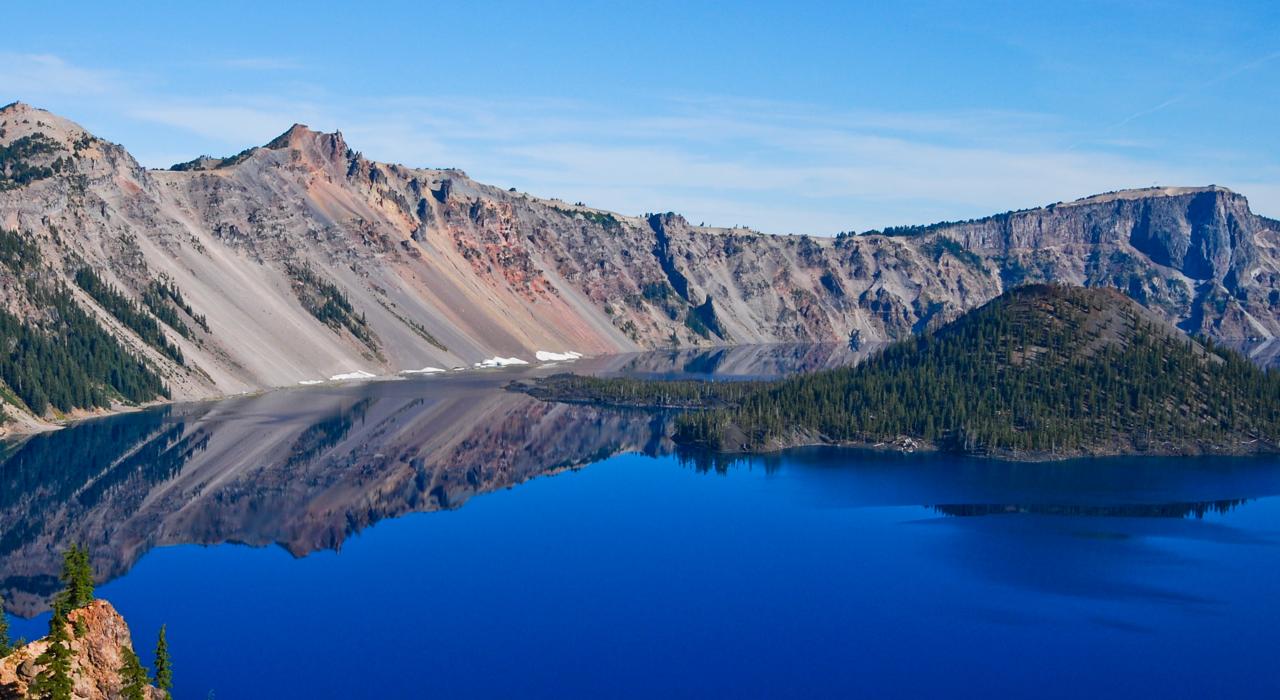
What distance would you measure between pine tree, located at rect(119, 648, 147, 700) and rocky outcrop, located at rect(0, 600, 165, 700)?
207mm

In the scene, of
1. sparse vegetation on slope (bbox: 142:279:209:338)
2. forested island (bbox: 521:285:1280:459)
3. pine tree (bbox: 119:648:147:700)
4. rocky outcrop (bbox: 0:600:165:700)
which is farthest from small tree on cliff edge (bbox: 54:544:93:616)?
sparse vegetation on slope (bbox: 142:279:209:338)

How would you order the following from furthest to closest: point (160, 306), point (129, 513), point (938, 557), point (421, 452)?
point (160, 306) → point (421, 452) → point (129, 513) → point (938, 557)

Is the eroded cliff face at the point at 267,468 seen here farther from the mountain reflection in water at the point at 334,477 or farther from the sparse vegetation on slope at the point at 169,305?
the sparse vegetation on slope at the point at 169,305

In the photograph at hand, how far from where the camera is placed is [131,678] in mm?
46688

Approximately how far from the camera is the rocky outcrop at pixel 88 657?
42.6 metres

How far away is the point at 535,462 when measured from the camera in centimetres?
13925

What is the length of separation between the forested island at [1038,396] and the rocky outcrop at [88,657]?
103558 millimetres

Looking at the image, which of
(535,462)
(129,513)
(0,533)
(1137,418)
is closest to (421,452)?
(535,462)

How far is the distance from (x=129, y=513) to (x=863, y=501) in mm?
65212

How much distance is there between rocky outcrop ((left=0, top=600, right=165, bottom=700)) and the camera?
140 ft

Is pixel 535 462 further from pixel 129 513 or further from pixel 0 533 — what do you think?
pixel 0 533

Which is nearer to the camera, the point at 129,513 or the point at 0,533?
the point at 0,533

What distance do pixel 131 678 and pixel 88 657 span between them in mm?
1886

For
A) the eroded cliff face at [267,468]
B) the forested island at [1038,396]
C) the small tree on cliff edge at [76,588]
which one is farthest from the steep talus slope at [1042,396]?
the small tree on cliff edge at [76,588]
